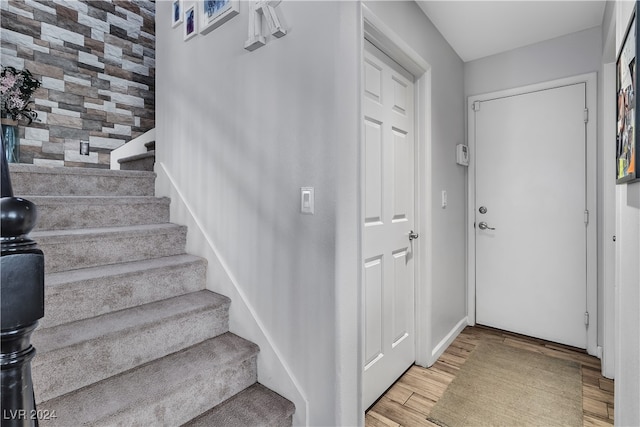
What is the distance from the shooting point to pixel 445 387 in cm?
197

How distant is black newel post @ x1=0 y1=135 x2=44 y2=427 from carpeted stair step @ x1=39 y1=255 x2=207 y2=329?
37.2 inches

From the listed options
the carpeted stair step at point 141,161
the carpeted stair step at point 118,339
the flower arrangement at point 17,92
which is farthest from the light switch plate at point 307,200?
the flower arrangement at point 17,92

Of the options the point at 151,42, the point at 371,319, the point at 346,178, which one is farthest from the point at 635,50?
the point at 151,42

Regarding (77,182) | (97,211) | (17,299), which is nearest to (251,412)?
(17,299)

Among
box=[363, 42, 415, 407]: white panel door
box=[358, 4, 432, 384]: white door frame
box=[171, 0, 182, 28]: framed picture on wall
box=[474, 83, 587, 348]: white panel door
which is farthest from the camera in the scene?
box=[474, 83, 587, 348]: white panel door

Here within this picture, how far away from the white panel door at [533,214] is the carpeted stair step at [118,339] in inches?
93.9

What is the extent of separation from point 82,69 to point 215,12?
1.88m

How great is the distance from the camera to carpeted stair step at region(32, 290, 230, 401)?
1.16 meters

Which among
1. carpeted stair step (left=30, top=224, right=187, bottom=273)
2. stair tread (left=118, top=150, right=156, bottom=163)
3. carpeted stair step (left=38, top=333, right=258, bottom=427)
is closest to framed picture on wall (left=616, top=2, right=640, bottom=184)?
carpeted stair step (left=38, top=333, right=258, bottom=427)

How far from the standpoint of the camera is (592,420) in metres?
1.69

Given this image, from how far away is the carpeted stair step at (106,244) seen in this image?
1515mm

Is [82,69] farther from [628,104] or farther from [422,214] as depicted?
[628,104]

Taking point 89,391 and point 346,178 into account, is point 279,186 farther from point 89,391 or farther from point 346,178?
point 89,391

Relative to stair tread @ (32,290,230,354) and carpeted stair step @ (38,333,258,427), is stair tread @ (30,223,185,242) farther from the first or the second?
carpeted stair step @ (38,333,258,427)
